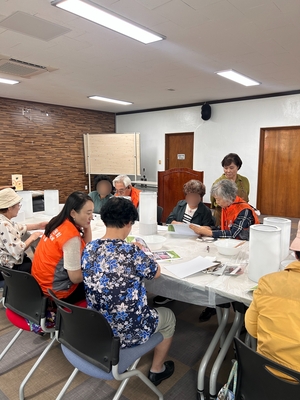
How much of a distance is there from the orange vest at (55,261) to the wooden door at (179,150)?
6.46 metres

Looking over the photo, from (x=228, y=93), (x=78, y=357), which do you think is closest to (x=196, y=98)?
(x=228, y=93)

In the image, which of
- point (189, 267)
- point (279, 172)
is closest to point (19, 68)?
point (189, 267)

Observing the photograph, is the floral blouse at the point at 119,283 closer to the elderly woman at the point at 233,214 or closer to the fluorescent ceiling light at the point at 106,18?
the elderly woman at the point at 233,214

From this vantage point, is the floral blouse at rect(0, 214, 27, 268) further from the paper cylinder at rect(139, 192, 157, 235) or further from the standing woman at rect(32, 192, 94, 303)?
the paper cylinder at rect(139, 192, 157, 235)

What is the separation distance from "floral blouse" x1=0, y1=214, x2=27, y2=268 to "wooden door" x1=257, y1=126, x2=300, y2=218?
5737 mm

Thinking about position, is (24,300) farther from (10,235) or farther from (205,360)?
(205,360)

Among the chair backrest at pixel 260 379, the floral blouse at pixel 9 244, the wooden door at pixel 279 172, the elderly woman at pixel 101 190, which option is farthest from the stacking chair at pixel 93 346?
the wooden door at pixel 279 172

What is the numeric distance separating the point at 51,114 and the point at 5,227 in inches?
248

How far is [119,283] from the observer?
1354 millimetres

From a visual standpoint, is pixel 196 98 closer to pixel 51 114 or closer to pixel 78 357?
pixel 51 114

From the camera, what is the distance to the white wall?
630 centimetres

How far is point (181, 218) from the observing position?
2967 millimetres

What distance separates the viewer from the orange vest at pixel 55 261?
1.71 meters

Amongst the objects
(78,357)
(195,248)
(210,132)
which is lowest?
(78,357)
